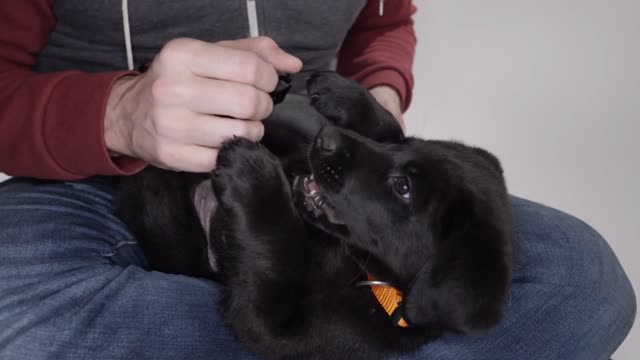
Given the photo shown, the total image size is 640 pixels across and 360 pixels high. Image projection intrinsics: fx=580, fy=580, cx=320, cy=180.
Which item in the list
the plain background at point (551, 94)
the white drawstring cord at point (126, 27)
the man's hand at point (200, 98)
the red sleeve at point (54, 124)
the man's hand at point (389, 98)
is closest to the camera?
the man's hand at point (200, 98)

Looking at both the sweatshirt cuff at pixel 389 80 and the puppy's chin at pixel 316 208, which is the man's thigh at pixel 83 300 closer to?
the puppy's chin at pixel 316 208

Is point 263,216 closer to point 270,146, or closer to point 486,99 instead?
point 270,146

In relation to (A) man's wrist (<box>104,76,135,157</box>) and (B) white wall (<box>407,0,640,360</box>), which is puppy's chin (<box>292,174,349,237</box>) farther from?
(B) white wall (<box>407,0,640,360</box>)

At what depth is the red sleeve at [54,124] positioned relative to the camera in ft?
2.80

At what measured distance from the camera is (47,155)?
0.89 m

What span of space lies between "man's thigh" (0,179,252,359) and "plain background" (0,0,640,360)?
4.39ft

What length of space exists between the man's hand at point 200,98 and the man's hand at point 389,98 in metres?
0.56

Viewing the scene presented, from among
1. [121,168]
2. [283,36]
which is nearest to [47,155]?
[121,168]

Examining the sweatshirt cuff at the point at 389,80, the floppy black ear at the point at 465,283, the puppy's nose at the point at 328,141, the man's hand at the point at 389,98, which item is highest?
the puppy's nose at the point at 328,141

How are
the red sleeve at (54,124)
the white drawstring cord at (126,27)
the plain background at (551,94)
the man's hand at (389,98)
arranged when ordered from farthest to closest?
the plain background at (551,94), the man's hand at (389,98), the white drawstring cord at (126,27), the red sleeve at (54,124)

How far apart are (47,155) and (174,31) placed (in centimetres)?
35

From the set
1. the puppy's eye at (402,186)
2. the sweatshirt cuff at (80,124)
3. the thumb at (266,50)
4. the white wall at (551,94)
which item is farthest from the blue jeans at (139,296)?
the white wall at (551,94)

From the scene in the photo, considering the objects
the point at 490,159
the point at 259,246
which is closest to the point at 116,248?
the point at 259,246

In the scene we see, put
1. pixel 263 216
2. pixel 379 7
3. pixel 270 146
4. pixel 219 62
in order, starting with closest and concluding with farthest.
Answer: pixel 219 62 → pixel 263 216 → pixel 270 146 → pixel 379 7
